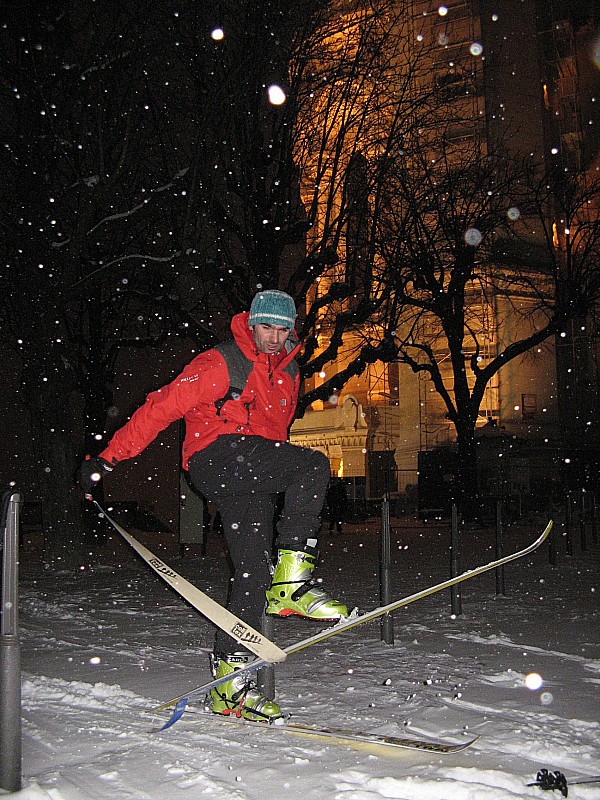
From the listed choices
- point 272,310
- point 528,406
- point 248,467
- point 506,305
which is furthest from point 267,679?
point 506,305

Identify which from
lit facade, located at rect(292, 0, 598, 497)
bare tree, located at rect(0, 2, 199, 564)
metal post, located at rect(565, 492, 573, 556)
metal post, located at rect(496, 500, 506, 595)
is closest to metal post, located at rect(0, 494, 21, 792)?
metal post, located at rect(496, 500, 506, 595)

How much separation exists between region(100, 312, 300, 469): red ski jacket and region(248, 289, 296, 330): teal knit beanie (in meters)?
0.07

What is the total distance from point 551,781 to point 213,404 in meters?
2.15

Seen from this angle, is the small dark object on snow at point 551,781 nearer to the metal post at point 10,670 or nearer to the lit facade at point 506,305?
the metal post at point 10,670

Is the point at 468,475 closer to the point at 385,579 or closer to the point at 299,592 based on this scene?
the point at 385,579

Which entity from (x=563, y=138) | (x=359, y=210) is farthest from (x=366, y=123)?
(x=563, y=138)

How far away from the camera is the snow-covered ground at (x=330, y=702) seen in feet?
A: 10.3

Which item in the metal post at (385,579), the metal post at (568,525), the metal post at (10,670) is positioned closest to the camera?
the metal post at (10,670)

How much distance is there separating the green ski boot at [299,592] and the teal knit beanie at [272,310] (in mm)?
1112

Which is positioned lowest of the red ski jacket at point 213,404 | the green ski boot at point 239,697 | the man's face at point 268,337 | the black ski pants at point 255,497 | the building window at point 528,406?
the green ski boot at point 239,697

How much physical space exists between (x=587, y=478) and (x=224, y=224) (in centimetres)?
2261

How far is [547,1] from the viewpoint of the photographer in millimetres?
40219

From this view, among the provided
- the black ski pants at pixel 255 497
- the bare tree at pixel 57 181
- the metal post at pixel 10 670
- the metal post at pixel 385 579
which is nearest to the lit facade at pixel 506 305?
the bare tree at pixel 57 181

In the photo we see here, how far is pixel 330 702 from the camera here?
443cm
